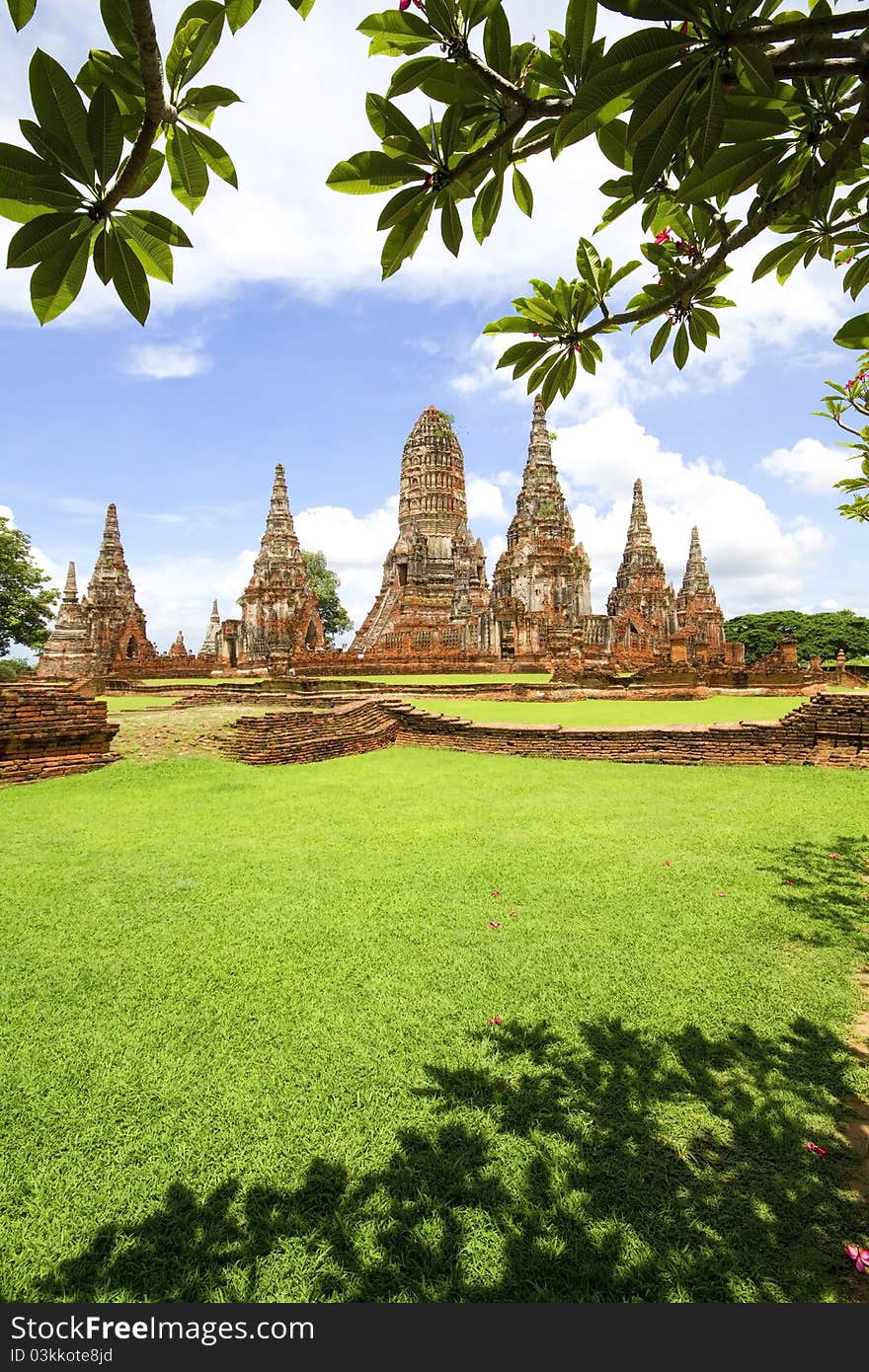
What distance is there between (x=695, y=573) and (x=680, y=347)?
52.2 metres

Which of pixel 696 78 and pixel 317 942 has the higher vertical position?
pixel 696 78

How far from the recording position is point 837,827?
5930mm

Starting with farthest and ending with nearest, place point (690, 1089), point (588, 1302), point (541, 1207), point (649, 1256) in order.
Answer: point (690, 1089)
point (541, 1207)
point (649, 1256)
point (588, 1302)

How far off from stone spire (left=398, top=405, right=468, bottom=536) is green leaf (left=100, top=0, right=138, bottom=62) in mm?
39876

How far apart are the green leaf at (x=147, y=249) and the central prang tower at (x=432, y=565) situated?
88.5 ft

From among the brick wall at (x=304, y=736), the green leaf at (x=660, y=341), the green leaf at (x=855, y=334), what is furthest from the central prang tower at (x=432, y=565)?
the green leaf at (x=855, y=334)

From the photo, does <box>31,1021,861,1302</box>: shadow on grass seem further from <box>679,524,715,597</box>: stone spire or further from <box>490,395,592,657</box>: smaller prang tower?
<box>679,524,715,597</box>: stone spire

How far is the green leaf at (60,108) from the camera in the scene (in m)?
1.23

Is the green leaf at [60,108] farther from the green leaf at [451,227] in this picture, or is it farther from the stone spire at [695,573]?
the stone spire at [695,573]

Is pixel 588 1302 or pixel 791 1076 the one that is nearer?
pixel 588 1302

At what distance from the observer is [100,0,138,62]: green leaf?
1329mm

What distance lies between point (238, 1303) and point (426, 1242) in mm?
505

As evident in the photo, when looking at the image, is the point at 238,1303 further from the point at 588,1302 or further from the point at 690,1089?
the point at 690,1089

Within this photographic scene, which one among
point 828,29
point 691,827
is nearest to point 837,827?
point 691,827
